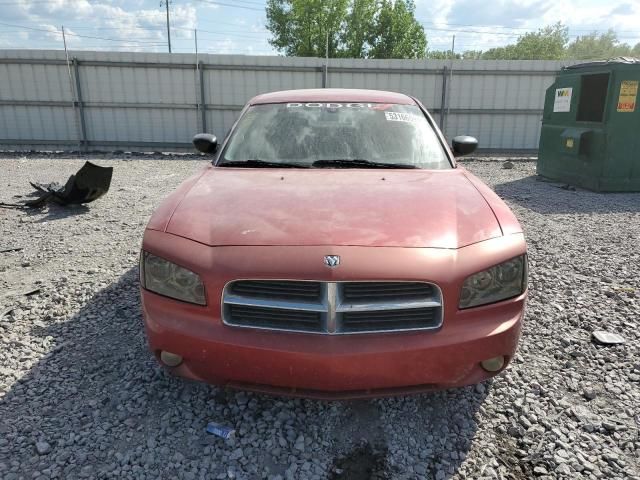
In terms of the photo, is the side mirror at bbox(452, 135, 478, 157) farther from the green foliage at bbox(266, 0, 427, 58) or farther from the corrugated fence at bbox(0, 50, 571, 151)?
the green foliage at bbox(266, 0, 427, 58)

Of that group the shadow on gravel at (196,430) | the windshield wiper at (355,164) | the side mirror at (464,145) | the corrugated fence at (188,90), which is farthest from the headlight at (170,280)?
the corrugated fence at (188,90)

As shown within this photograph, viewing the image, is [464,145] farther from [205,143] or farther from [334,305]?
[334,305]

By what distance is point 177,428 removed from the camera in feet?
7.38

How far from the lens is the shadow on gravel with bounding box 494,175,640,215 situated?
7.05 metres

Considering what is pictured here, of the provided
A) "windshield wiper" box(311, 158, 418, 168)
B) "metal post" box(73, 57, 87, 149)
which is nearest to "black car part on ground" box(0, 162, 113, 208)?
"windshield wiper" box(311, 158, 418, 168)

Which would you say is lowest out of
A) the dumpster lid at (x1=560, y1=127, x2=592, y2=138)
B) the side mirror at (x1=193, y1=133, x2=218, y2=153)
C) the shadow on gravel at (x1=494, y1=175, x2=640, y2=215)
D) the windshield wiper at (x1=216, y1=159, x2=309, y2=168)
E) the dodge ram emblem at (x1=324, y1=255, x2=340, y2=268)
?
the shadow on gravel at (x1=494, y1=175, x2=640, y2=215)

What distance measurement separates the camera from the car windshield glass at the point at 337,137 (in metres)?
3.15

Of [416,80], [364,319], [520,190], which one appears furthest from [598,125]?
[364,319]

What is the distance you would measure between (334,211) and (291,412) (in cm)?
103

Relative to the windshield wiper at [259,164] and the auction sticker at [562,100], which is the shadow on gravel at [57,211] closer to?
the windshield wiper at [259,164]

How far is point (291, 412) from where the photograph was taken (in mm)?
2354

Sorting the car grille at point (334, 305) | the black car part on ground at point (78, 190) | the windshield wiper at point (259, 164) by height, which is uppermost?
the windshield wiper at point (259, 164)

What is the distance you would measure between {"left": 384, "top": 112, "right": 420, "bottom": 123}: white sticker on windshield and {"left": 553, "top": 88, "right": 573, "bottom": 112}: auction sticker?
6489mm

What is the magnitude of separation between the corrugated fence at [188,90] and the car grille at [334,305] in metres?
11.9
